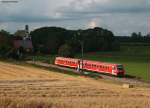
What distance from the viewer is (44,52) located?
17488 cm

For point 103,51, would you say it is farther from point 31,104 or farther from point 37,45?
point 31,104

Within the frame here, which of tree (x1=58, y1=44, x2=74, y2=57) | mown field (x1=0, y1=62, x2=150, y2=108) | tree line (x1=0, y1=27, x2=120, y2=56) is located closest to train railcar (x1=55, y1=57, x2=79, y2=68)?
tree (x1=58, y1=44, x2=74, y2=57)

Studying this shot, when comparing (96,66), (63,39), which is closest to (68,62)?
(96,66)

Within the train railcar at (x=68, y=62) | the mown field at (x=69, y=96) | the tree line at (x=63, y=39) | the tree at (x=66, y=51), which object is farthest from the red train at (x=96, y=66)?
the tree line at (x=63, y=39)

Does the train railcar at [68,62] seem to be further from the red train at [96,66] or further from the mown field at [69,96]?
the mown field at [69,96]

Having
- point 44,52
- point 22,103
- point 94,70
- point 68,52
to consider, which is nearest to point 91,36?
point 44,52

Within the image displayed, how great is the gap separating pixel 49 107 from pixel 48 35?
544 ft

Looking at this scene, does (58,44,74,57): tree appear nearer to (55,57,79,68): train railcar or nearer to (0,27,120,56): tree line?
(0,27,120,56): tree line

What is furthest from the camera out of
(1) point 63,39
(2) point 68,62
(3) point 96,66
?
(1) point 63,39

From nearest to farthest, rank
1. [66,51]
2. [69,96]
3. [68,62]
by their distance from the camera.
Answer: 1. [69,96]
2. [68,62]
3. [66,51]

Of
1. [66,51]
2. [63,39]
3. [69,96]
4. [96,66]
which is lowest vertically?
[96,66]

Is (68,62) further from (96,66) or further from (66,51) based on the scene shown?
(66,51)

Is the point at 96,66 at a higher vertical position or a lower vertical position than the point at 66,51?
lower

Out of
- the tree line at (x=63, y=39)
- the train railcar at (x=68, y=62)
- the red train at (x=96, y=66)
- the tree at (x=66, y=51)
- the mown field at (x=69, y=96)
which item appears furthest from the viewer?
the tree line at (x=63, y=39)
